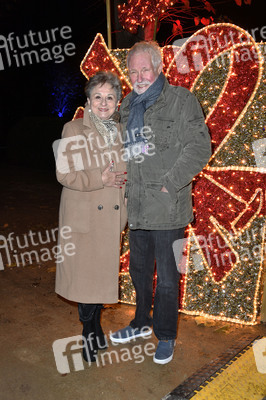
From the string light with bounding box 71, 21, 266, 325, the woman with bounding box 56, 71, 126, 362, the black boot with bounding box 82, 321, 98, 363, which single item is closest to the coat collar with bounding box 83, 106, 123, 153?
the woman with bounding box 56, 71, 126, 362

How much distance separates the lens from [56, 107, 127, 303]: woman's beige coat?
2.79 m

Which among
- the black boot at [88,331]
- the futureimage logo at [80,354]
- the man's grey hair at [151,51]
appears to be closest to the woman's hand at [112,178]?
the man's grey hair at [151,51]

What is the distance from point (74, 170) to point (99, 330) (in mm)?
1210

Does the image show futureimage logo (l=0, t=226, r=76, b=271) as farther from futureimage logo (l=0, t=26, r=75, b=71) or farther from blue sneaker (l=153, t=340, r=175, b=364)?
futureimage logo (l=0, t=26, r=75, b=71)

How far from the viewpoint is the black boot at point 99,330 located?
309 centimetres

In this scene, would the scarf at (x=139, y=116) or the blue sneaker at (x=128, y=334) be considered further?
the blue sneaker at (x=128, y=334)

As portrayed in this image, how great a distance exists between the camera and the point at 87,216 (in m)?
2.85

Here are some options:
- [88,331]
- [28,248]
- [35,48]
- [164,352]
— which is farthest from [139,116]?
[35,48]

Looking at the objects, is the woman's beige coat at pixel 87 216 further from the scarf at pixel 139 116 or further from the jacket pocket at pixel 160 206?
the jacket pocket at pixel 160 206

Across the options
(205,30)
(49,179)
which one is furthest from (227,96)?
(49,179)

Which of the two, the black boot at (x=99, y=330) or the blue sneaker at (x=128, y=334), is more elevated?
the black boot at (x=99, y=330)

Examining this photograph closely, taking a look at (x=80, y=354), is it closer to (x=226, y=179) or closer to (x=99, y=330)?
(x=99, y=330)

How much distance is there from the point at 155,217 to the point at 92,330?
0.95 m

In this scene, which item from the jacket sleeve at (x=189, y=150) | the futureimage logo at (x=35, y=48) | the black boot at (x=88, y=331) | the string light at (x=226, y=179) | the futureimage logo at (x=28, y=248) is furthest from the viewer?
the futureimage logo at (x=35, y=48)
